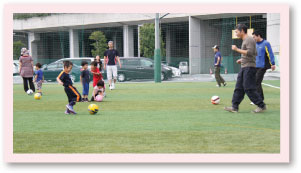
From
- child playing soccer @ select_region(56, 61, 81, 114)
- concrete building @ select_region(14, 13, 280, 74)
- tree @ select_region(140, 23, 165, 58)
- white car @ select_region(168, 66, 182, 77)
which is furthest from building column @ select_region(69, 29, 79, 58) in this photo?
child playing soccer @ select_region(56, 61, 81, 114)

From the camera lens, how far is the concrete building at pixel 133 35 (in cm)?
2947

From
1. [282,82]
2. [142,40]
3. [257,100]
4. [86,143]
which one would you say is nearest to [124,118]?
[86,143]

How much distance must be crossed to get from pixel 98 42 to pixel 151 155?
35.2 meters

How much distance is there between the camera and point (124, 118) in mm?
8039

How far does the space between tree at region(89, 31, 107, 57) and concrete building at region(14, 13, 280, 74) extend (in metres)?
0.69

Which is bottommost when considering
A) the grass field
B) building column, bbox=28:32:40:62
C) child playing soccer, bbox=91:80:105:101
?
the grass field

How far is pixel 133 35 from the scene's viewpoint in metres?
43.4

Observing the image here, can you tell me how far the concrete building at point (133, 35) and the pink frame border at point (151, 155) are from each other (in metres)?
21.1

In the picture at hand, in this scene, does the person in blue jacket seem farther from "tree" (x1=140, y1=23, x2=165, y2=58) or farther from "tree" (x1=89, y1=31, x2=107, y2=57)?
"tree" (x1=89, y1=31, x2=107, y2=57)


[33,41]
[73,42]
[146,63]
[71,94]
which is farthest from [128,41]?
[71,94]

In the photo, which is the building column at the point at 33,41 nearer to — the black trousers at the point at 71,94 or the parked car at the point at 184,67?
the parked car at the point at 184,67

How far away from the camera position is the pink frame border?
462 cm

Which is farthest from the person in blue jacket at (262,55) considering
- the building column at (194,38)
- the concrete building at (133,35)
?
the building column at (194,38)

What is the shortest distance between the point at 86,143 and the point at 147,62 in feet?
66.5
